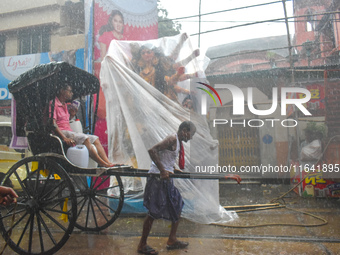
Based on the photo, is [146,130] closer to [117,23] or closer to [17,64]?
[117,23]

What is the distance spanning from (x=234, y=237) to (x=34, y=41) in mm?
11741

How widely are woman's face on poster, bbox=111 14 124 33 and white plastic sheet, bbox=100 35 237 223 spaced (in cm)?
322

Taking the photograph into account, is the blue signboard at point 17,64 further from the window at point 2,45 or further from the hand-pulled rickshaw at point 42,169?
the hand-pulled rickshaw at point 42,169

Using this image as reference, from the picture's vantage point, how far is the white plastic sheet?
5266 millimetres

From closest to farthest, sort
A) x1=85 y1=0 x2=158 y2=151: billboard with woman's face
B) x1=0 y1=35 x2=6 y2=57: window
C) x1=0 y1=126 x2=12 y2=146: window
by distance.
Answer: x1=0 y1=126 x2=12 y2=146: window → x1=85 y1=0 x2=158 y2=151: billboard with woman's face → x1=0 y1=35 x2=6 y2=57: window

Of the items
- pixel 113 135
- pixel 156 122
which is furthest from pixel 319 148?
pixel 113 135

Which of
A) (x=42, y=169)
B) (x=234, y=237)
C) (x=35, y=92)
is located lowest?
(x=234, y=237)

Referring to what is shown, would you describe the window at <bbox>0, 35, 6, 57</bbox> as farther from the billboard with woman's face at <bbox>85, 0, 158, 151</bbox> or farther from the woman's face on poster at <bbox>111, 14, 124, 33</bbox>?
the woman's face on poster at <bbox>111, 14, 124, 33</bbox>

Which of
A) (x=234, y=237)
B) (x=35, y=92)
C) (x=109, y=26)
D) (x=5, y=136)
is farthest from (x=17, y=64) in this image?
(x=234, y=237)

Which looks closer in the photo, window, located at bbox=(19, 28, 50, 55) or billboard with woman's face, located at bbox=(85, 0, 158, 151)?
billboard with woman's face, located at bbox=(85, 0, 158, 151)

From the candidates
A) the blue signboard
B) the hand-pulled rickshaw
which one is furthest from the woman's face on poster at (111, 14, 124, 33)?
the hand-pulled rickshaw

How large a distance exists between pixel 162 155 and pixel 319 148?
5481 millimetres

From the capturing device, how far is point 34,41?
12633mm

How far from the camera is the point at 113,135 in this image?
5.62 meters
